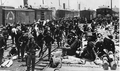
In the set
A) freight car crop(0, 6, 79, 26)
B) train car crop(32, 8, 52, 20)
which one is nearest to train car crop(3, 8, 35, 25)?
freight car crop(0, 6, 79, 26)

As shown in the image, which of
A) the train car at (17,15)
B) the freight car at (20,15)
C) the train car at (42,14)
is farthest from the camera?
the train car at (42,14)

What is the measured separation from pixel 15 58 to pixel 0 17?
15396 millimetres

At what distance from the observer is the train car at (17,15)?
27.1m

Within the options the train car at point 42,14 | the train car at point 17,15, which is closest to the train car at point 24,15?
the train car at point 17,15

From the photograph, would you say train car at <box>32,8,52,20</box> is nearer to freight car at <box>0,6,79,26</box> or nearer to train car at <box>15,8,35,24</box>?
freight car at <box>0,6,79,26</box>

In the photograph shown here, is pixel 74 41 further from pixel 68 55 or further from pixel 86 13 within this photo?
pixel 86 13

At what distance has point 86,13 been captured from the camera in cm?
5334

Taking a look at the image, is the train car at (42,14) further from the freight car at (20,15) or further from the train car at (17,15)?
the train car at (17,15)

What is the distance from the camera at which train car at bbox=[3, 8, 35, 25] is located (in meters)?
27.1

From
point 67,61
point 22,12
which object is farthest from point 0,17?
point 67,61

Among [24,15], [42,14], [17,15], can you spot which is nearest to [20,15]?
[17,15]

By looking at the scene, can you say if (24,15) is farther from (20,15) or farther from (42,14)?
(42,14)

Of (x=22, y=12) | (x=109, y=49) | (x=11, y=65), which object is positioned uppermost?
(x=22, y=12)

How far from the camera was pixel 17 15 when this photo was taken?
29.9m
